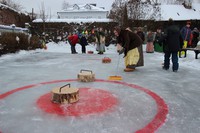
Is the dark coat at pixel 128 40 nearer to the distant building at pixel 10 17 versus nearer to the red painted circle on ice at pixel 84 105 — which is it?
the red painted circle on ice at pixel 84 105

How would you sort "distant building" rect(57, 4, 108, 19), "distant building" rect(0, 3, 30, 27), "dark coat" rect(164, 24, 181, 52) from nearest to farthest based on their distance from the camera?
"dark coat" rect(164, 24, 181, 52) → "distant building" rect(0, 3, 30, 27) → "distant building" rect(57, 4, 108, 19)

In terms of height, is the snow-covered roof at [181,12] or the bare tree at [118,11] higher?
the snow-covered roof at [181,12]

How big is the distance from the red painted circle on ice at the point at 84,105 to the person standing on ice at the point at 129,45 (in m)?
2.63

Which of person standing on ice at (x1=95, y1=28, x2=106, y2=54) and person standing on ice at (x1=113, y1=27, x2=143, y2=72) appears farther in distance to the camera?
person standing on ice at (x1=95, y1=28, x2=106, y2=54)

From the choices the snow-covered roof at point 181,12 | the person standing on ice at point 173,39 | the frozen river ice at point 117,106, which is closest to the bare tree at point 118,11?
the snow-covered roof at point 181,12

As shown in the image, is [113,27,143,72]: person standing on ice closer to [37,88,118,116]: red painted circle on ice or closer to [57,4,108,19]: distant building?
[37,88,118,116]: red painted circle on ice

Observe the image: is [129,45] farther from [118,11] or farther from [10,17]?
[118,11]

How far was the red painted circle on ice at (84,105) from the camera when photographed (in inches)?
137

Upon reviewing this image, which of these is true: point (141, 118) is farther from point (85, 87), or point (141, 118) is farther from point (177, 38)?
point (177, 38)

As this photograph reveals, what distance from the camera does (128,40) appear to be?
265 inches

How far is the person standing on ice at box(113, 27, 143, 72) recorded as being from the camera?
22.2 ft

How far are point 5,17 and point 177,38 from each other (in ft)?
42.1

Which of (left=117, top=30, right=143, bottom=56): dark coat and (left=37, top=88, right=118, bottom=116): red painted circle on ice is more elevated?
(left=117, top=30, right=143, bottom=56): dark coat

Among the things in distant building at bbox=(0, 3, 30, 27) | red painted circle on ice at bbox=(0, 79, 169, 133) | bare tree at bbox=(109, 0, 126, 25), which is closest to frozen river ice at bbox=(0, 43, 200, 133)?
red painted circle on ice at bbox=(0, 79, 169, 133)
